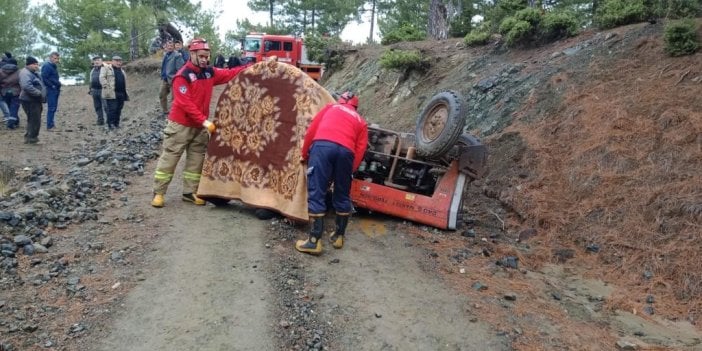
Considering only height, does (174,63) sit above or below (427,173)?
above

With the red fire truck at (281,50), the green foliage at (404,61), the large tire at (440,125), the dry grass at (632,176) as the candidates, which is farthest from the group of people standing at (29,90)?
the red fire truck at (281,50)

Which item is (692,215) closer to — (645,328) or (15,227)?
(645,328)

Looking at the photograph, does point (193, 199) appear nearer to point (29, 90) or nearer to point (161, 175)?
point (161, 175)

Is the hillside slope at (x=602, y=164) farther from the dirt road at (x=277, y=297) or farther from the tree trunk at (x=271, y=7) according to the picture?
the tree trunk at (x=271, y=7)

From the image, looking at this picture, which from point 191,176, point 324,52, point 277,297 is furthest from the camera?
point 324,52

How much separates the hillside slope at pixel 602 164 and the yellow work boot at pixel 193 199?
315cm

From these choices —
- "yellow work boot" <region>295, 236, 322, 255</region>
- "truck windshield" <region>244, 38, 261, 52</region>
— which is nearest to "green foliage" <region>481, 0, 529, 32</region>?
"yellow work boot" <region>295, 236, 322, 255</region>

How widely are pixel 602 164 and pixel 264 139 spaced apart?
4.54 m

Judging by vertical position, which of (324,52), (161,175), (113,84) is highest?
(324,52)

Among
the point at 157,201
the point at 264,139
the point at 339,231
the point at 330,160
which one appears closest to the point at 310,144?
the point at 330,160

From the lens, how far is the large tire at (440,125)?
6273 mm

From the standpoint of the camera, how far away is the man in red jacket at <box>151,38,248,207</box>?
648 cm

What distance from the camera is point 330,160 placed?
5.60m

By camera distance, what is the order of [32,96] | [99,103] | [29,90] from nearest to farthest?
[29,90]
[32,96]
[99,103]
